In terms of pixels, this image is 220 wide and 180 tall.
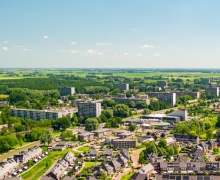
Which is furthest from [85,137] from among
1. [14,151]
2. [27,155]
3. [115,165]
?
[115,165]

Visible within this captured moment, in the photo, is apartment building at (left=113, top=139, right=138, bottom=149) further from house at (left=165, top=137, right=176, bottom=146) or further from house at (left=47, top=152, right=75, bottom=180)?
house at (left=47, top=152, right=75, bottom=180)

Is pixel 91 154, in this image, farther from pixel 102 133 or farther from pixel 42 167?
pixel 102 133

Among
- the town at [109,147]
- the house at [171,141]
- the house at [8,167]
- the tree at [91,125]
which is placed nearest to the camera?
the town at [109,147]

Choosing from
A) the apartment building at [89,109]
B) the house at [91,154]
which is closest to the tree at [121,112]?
the apartment building at [89,109]

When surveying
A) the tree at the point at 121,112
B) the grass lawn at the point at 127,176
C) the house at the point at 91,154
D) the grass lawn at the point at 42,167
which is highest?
the tree at the point at 121,112

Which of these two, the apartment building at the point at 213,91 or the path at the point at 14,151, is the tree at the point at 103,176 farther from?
the apartment building at the point at 213,91

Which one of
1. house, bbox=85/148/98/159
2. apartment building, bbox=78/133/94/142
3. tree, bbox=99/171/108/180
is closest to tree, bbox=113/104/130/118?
apartment building, bbox=78/133/94/142

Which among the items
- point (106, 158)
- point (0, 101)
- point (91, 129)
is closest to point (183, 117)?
point (91, 129)
